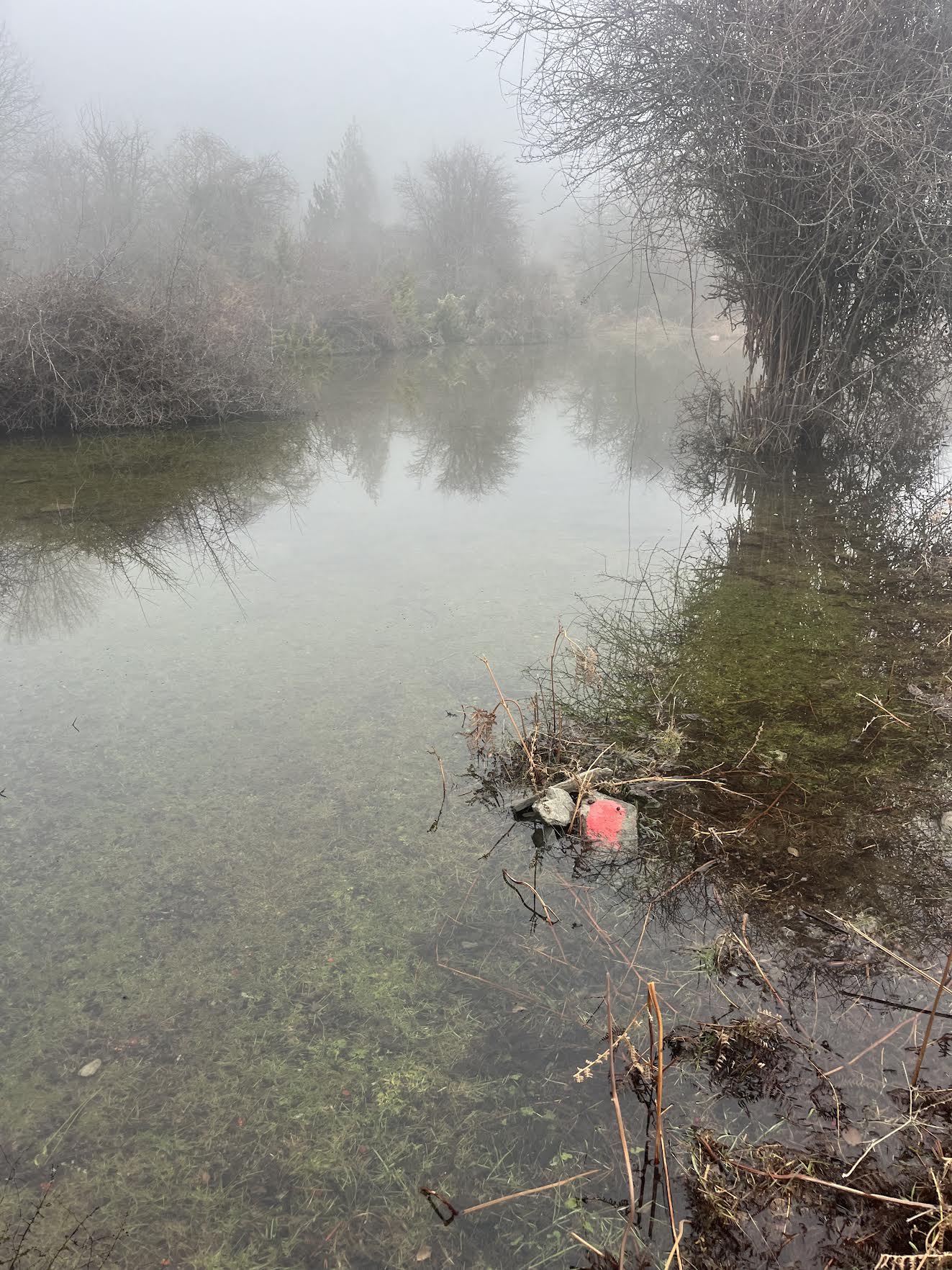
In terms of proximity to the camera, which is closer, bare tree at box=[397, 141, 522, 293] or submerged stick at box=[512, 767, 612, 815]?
submerged stick at box=[512, 767, 612, 815]

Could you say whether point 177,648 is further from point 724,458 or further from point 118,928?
point 724,458

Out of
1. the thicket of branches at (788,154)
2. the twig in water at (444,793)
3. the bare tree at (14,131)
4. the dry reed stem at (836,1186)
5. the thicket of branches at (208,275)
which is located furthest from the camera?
the bare tree at (14,131)

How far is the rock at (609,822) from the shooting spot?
8.86 feet

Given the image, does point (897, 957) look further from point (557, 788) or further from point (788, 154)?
point (788, 154)

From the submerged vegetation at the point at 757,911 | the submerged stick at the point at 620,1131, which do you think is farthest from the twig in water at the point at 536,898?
the submerged stick at the point at 620,1131

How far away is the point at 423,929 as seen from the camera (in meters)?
2.37

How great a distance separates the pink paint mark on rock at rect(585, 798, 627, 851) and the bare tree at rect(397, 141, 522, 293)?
3135 cm

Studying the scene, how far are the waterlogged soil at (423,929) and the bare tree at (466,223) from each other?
2978cm

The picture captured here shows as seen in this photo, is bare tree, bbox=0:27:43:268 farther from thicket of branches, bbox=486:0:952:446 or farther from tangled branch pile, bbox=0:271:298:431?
thicket of branches, bbox=486:0:952:446

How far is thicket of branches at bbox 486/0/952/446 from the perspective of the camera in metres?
5.57

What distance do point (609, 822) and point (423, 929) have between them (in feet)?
2.49

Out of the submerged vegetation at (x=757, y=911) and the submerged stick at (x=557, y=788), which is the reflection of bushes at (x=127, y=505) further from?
the submerged stick at (x=557, y=788)

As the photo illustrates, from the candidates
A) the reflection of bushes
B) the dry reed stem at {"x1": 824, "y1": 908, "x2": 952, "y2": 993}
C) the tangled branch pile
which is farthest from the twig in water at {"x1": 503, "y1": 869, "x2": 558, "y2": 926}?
the tangled branch pile

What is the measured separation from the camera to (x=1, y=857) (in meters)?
2.69
